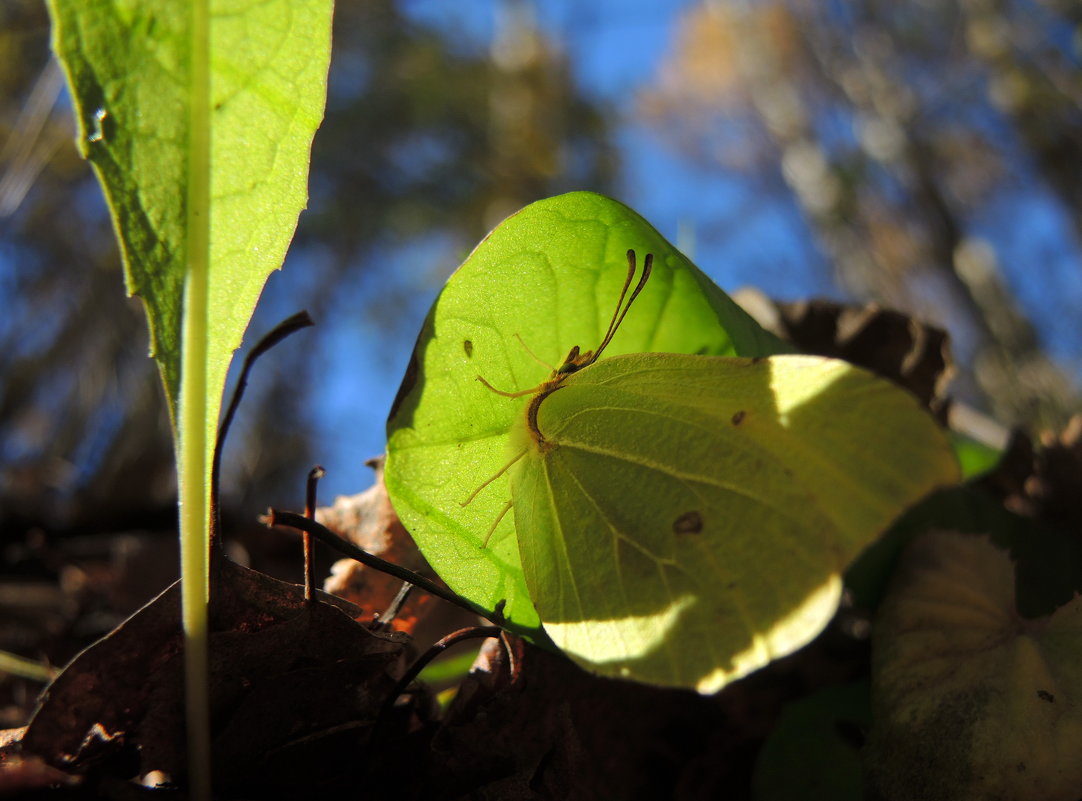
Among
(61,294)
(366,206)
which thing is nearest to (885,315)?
(61,294)

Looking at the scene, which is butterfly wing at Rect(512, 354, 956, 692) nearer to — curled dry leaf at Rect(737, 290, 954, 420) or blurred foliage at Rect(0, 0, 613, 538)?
curled dry leaf at Rect(737, 290, 954, 420)

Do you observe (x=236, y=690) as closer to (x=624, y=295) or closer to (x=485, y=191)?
(x=624, y=295)

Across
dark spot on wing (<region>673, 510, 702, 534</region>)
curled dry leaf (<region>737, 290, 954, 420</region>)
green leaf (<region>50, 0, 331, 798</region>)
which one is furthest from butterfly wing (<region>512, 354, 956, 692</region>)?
curled dry leaf (<region>737, 290, 954, 420</region>)

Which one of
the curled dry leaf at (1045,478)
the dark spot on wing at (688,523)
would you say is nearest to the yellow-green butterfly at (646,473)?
the dark spot on wing at (688,523)

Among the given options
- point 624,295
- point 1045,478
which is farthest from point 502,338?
point 1045,478

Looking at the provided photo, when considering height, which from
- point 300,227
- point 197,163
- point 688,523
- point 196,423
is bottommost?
point 688,523

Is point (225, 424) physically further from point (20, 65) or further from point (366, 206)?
point (366, 206)

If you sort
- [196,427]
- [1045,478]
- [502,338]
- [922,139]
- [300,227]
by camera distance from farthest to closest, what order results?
[922,139]
[300,227]
[1045,478]
[502,338]
[196,427]
